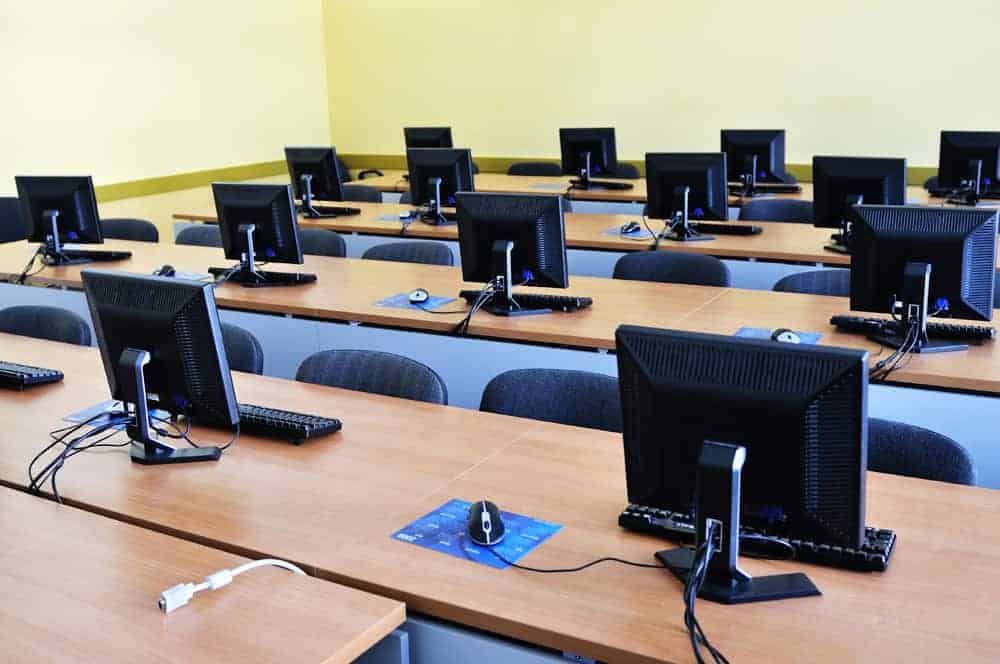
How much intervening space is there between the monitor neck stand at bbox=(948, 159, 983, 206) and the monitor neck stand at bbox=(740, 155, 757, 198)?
112 cm

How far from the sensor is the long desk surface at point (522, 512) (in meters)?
1.49

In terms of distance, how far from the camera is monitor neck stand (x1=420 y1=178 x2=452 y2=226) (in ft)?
18.0

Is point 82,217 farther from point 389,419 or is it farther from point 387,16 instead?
point 387,16

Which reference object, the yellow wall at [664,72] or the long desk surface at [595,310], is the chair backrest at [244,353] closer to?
the long desk surface at [595,310]

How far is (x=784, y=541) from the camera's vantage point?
1.73 meters

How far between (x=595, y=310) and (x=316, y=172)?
2989 mm

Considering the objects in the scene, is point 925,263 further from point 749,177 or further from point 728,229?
point 749,177

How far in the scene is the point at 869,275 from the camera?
287 centimetres

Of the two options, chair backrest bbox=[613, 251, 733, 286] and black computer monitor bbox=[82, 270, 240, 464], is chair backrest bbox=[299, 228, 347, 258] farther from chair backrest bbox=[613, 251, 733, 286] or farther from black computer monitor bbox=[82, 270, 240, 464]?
black computer monitor bbox=[82, 270, 240, 464]

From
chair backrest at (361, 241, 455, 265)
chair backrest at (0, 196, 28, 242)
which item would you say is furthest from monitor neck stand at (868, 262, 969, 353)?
chair backrest at (0, 196, 28, 242)

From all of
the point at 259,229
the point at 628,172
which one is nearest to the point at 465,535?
the point at 259,229

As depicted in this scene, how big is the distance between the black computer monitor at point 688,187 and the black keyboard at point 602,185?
1969mm

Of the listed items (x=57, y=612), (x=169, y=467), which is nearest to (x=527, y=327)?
(x=169, y=467)

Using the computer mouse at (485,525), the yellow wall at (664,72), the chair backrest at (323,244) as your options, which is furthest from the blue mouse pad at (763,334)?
the yellow wall at (664,72)
